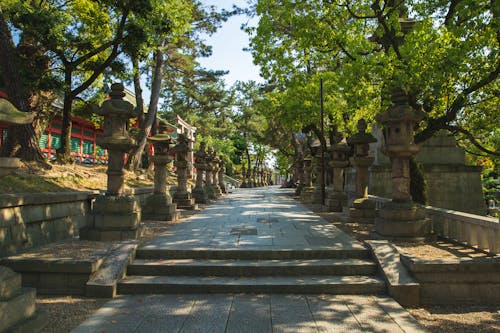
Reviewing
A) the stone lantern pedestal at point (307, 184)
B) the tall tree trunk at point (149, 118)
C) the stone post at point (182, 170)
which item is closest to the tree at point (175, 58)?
the tall tree trunk at point (149, 118)

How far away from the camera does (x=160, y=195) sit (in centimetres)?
1142

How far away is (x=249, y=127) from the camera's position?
4219 centimetres

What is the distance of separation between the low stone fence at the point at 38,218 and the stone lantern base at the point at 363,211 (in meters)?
7.55

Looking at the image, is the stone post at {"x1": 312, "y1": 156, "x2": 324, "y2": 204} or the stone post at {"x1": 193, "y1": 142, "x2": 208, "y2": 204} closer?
the stone post at {"x1": 312, "y1": 156, "x2": 324, "y2": 204}

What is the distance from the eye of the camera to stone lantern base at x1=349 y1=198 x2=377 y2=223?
10.6 m

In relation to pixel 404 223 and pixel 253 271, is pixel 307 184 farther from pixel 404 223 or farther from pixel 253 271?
pixel 253 271

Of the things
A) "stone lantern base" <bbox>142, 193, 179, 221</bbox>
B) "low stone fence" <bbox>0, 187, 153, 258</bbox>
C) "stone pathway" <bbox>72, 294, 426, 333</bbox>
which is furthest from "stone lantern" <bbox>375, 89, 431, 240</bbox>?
"low stone fence" <bbox>0, 187, 153, 258</bbox>

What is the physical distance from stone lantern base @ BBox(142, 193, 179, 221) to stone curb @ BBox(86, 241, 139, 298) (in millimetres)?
4675

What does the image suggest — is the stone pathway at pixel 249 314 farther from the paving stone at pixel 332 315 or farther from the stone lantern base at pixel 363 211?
the stone lantern base at pixel 363 211

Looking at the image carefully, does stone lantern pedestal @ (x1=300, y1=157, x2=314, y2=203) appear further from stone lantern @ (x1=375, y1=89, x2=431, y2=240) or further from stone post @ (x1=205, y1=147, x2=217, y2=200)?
stone lantern @ (x1=375, y1=89, x2=431, y2=240)

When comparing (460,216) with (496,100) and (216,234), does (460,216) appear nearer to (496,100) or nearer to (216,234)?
(216,234)

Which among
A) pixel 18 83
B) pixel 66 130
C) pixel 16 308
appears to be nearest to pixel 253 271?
pixel 16 308

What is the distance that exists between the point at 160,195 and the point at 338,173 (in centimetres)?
673

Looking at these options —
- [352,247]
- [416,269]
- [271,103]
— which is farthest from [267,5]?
[416,269]
